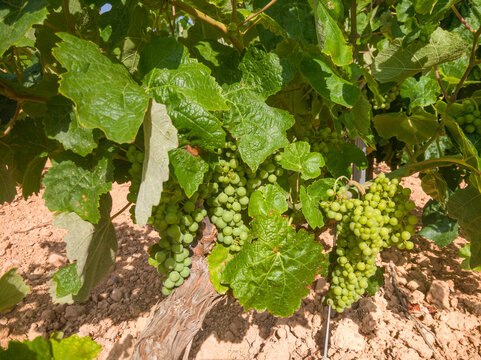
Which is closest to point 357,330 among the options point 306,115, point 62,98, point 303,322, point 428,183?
point 303,322

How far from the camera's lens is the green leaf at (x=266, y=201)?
4.54ft

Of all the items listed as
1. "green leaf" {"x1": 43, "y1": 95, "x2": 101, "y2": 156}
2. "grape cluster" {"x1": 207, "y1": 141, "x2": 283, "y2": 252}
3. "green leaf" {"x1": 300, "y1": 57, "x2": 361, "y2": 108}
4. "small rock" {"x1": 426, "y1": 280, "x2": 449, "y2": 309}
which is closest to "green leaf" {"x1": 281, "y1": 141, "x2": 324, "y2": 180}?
"grape cluster" {"x1": 207, "y1": 141, "x2": 283, "y2": 252}

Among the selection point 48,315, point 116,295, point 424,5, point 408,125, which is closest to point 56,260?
point 48,315

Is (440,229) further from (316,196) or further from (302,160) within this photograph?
(302,160)

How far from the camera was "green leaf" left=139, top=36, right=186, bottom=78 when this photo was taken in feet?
3.40

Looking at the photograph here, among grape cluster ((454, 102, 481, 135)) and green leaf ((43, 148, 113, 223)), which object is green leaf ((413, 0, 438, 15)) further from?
green leaf ((43, 148, 113, 223))

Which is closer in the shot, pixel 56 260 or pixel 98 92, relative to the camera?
pixel 98 92

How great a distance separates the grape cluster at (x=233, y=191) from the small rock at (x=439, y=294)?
2.19 metres

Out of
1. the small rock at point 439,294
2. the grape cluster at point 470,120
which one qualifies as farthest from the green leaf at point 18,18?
the small rock at point 439,294

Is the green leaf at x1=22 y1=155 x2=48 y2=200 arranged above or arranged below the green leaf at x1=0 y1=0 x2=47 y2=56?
below

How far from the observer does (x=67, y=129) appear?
101 cm

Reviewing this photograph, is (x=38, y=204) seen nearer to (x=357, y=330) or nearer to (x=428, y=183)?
(x=357, y=330)

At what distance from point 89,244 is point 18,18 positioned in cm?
96

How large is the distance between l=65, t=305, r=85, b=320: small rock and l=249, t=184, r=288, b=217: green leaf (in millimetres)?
2470
